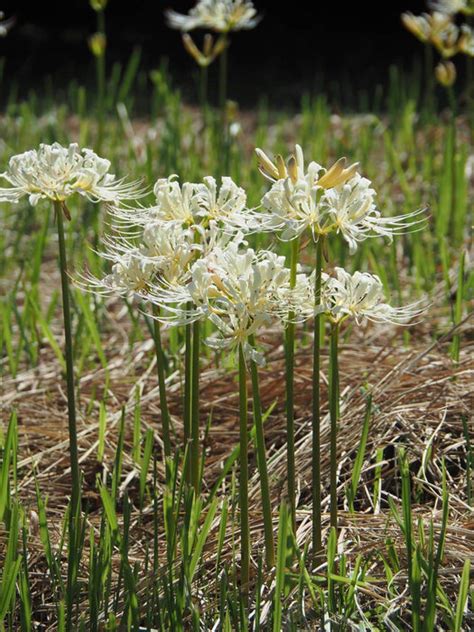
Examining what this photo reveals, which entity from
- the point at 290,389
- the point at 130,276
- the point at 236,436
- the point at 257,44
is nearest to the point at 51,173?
the point at 130,276

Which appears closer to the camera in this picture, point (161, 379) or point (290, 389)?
point (290, 389)

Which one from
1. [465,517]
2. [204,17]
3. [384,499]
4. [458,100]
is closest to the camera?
[465,517]

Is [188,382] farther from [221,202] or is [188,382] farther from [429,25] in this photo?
[429,25]

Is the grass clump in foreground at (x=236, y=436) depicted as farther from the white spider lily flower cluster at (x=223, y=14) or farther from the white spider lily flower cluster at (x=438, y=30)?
the white spider lily flower cluster at (x=438, y=30)

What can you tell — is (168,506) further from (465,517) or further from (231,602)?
(465,517)

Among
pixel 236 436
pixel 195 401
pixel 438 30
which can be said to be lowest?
pixel 236 436

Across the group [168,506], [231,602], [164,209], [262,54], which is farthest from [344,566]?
[262,54]

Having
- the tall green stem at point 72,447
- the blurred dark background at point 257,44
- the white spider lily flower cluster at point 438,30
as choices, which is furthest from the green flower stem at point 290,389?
the blurred dark background at point 257,44

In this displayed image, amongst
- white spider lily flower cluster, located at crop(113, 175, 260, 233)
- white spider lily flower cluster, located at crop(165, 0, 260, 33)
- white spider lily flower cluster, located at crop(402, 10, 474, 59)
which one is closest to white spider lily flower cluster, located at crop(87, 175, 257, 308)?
white spider lily flower cluster, located at crop(113, 175, 260, 233)

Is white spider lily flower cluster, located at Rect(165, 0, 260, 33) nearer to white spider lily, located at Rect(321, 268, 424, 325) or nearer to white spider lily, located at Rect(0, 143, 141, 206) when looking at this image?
white spider lily, located at Rect(0, 143, 141, 206)
